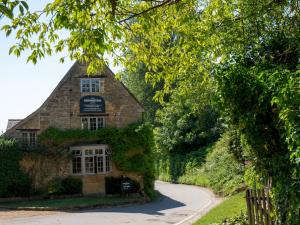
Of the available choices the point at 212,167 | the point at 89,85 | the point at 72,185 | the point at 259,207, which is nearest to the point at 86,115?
the point at 89,85

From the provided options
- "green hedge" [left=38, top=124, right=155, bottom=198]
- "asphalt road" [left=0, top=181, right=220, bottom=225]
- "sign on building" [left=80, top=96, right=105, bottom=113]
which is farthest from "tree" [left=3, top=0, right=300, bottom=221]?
"sign on building" [left=80, top=96, right=105, bottom=113]

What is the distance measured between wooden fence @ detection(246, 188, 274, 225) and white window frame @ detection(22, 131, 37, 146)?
72.4 ft

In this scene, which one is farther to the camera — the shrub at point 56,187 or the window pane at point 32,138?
the window pane at point 32,138

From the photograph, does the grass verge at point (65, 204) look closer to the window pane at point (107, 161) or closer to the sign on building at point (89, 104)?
the window pane at point (107, 161)

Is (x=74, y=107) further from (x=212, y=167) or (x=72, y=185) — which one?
(x=212, y=167)

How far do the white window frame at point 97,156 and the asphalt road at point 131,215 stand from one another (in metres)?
5.78

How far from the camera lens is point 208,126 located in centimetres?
4394

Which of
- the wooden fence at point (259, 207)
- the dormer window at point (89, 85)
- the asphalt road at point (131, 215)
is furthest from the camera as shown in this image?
the dormer window at point (89, 85)

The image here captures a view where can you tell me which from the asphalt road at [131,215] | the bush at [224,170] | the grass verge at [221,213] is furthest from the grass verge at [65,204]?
the grass verge at [221,213]

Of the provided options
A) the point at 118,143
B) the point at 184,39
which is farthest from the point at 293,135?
the point at 118,143

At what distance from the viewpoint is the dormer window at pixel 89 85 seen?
99.4ft

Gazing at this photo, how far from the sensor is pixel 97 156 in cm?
2941

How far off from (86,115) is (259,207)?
2197 cm

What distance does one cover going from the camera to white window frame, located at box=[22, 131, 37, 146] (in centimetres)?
2927
